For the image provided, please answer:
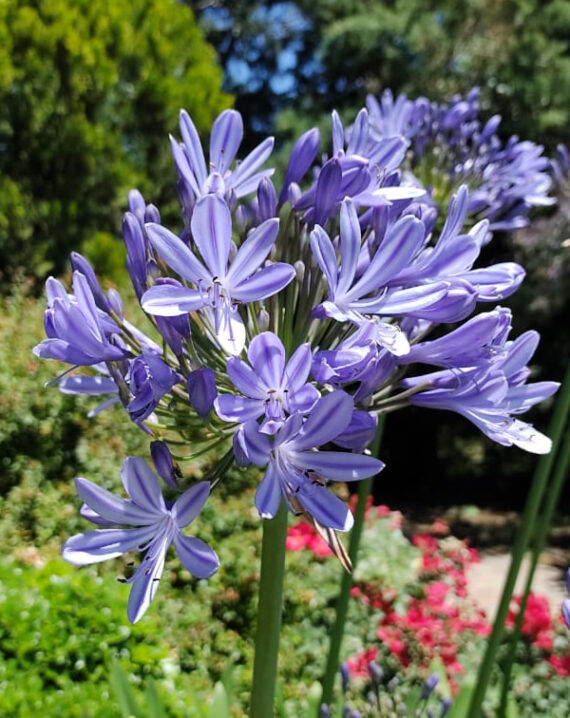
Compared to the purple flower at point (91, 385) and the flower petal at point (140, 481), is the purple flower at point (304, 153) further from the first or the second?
the flower petal at point (140, 481)

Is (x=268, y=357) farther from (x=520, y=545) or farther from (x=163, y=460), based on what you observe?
(x=520, y=545)

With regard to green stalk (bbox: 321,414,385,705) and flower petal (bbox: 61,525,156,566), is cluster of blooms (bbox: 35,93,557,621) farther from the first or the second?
green stalk (bbox: 321,414,385,705)

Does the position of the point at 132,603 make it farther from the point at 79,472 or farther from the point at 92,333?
the point at 79,472

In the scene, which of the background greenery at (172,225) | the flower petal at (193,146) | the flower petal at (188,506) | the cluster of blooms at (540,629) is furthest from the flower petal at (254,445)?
the cluster of blooms at (540,629)

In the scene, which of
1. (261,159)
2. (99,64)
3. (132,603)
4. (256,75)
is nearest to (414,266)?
(261,159)

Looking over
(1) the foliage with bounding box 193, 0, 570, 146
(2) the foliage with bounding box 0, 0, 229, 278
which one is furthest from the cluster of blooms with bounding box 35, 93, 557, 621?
(1) the foliage with bounding box 193, 0, 570, 146
